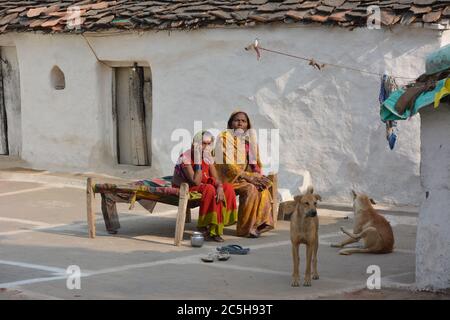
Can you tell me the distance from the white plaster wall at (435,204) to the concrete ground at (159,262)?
215 millimetres

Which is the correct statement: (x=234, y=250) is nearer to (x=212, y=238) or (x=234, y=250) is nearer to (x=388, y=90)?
(x=212, y=238)

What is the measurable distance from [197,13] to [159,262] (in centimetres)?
600

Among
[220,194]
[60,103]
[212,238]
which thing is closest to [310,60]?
[220,194]

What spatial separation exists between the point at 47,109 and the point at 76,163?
1.20 meters

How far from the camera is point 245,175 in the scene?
11.9 m

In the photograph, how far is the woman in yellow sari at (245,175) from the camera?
458 inches

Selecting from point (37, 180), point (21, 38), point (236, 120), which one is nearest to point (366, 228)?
point (236, 120)

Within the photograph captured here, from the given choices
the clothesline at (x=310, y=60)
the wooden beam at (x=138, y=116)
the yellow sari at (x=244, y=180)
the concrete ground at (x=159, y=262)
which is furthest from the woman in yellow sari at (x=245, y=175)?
the wooden beam at (x=138, y=116)

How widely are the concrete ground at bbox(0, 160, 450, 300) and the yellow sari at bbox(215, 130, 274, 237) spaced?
0.19 meters

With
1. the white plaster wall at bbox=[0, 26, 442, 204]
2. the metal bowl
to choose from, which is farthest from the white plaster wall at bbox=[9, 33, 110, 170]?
the metal bowl

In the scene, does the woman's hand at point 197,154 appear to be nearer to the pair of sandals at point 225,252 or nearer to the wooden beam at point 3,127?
the pair of sandals at point 225,252

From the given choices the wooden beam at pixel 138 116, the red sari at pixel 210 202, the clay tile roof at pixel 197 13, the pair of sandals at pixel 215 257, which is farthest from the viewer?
the wooden beam at pixel 138 116

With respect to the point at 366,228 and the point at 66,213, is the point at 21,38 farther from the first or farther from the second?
the point at 366,228

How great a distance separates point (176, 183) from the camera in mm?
11430
